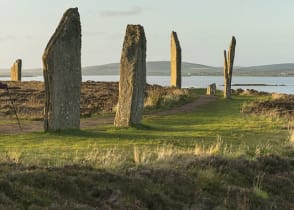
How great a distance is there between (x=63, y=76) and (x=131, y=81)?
3.38 metres

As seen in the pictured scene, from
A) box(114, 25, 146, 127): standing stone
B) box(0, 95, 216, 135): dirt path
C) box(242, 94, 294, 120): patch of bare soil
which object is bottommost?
box(0, 95, 216, 135): dirt path

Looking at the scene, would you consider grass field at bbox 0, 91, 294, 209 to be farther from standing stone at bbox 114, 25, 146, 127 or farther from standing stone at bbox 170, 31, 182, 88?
Result: standing stone at bbox 170, 31, 182, 88

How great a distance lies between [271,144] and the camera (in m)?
19.9

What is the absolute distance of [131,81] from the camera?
2452cm

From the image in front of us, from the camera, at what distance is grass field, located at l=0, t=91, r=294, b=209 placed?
1132 centimetres

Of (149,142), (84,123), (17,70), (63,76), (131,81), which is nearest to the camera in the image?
(149,142)

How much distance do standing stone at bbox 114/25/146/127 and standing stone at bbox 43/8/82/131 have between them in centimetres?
249

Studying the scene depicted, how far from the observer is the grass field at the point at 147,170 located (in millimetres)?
11320

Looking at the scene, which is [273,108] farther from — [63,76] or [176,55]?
[63,76]

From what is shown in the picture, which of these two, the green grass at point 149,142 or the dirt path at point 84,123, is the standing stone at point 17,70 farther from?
the green grass at point 149,142

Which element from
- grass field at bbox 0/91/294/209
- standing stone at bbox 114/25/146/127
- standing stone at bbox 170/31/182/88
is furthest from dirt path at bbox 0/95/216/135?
standing stone at bbox 170/31/182/88

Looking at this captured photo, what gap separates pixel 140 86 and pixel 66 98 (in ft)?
12.4

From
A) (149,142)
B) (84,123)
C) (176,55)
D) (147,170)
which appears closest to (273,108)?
(84,123)

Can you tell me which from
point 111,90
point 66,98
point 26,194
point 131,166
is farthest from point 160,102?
point 26,194
